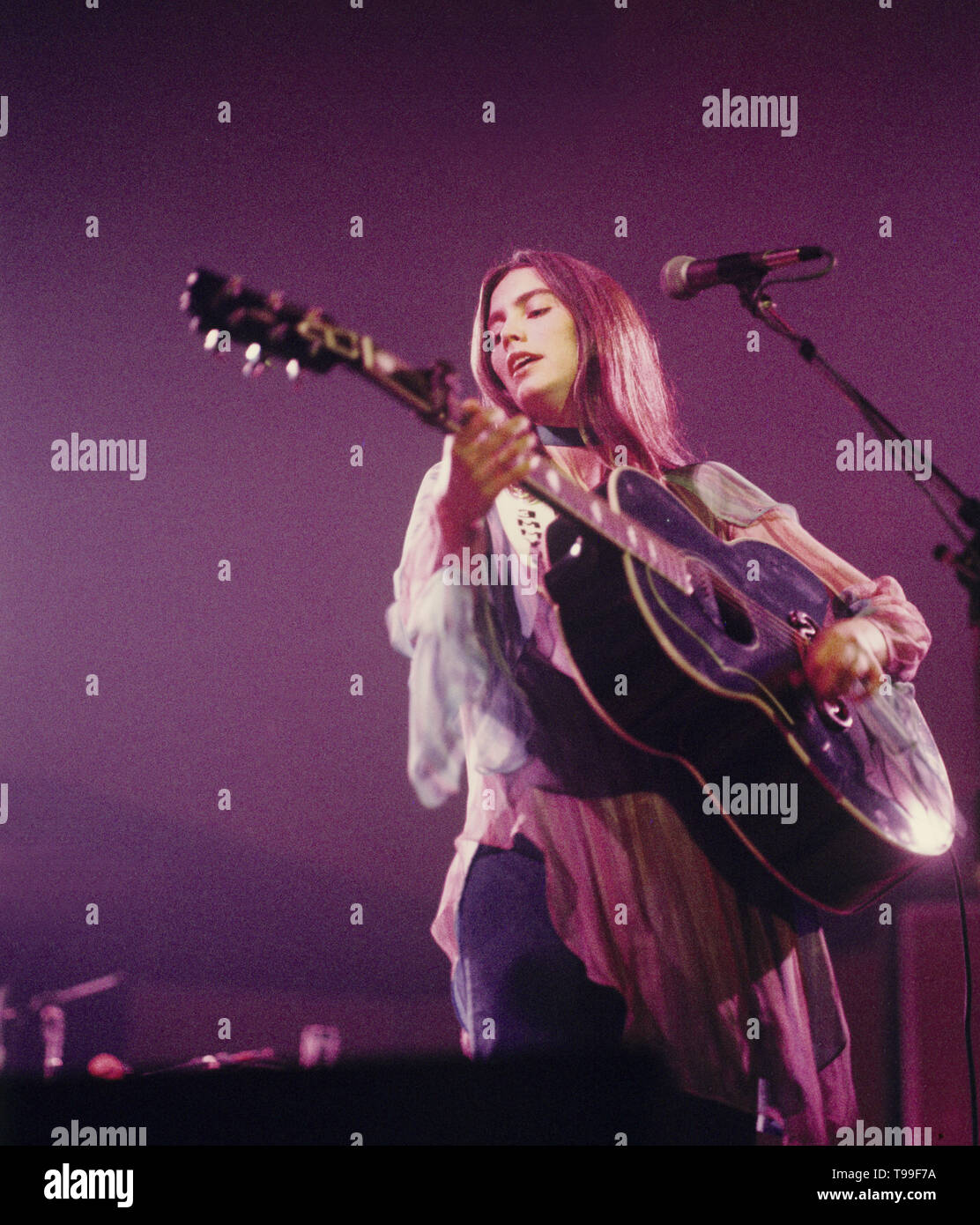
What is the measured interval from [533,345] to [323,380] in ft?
1.56

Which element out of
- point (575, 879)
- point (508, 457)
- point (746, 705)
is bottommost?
point (575, 879)

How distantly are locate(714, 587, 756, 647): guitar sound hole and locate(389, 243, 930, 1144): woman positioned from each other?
163mm

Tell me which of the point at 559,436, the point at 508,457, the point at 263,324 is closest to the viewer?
the point at 263,324

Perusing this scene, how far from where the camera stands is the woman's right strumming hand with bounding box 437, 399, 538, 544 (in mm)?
2178

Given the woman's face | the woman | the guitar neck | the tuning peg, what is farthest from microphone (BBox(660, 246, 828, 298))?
the tuning peg

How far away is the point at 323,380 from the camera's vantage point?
8.82 ft

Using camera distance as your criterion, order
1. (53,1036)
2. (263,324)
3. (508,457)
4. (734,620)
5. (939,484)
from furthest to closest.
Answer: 1. (939,484)
2. (53,1036)
3. (734,620)
4. (508,457)
5. (263,324)

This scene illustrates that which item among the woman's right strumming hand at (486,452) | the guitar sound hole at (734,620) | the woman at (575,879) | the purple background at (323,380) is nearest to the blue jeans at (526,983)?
the woman at (575,879)

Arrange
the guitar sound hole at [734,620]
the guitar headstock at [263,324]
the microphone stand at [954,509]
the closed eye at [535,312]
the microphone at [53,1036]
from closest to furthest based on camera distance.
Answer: the guitar headstock at [263,324], the guitar sound hole at [734,620], the microphone at [53,1036], the microphone stand at [954,509], the closed eye at [535,312]

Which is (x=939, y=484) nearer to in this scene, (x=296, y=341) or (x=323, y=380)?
(x=323, y=380)

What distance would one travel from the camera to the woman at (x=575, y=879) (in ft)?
7.91

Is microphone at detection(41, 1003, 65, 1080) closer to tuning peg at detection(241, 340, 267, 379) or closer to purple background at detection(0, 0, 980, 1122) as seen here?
purple background at detection(0, 0, 980, 1122)

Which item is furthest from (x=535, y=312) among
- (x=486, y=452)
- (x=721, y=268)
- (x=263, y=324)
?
(x=263, y=324)

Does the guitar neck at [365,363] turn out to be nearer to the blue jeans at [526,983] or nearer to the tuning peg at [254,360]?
the tuning peg at [254,360]
